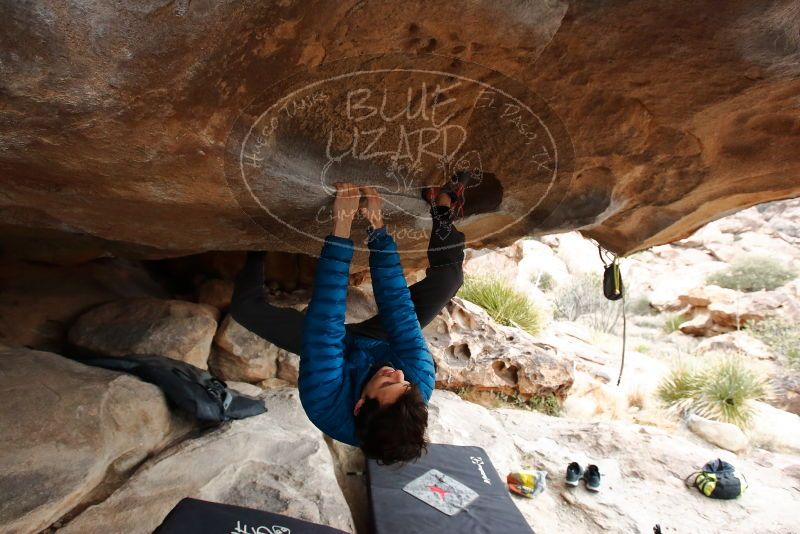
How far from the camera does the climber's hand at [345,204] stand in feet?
5.95

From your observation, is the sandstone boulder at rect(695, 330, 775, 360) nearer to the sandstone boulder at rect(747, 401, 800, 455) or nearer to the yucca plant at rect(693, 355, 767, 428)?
the yucca plant at rect(693, 355, 767, 428)

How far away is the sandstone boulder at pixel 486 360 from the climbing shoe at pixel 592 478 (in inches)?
56.3

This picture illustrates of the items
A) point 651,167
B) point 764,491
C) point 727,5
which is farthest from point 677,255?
point 727,5

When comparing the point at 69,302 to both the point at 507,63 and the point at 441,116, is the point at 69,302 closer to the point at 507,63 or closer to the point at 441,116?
the point at 441,116

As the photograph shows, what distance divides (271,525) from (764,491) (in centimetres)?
411

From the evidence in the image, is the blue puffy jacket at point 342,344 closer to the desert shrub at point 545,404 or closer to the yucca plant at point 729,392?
the desert shrub at point 545,404

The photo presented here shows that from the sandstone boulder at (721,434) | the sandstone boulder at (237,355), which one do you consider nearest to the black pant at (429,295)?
the sandstone boulder at (237,355)

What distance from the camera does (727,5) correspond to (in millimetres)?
1387

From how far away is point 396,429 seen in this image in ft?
5.49

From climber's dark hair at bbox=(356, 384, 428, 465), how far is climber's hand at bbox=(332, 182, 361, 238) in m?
0.66

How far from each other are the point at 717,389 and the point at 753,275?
424 inches

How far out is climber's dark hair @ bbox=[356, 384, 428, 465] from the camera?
5.51 feet

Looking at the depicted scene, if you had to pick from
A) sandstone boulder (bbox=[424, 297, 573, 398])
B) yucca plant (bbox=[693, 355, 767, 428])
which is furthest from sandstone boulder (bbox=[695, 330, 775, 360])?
sandstone boulder (bbox=[424, 297, 573, 398])

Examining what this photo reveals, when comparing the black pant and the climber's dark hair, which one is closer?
the climber's dark hair
